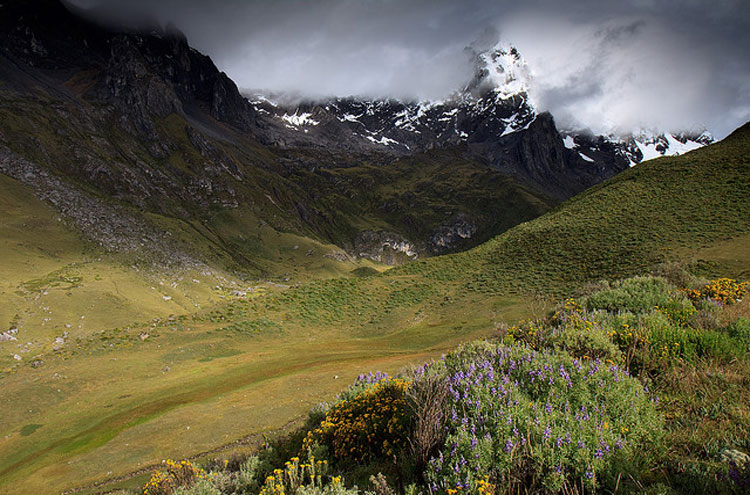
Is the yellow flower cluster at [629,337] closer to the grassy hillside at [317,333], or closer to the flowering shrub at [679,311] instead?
→ the flowering shrub at [679,311]

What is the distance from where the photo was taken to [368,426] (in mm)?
6348

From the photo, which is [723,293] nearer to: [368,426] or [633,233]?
[368,426]

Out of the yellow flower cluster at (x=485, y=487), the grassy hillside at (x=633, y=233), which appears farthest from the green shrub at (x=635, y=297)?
the grassy hillside at (x=633, y=233)

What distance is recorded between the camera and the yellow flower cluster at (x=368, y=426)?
5906 mm

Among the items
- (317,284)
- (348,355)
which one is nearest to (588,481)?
(348,355)

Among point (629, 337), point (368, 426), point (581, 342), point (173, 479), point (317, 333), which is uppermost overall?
point (581, 342)

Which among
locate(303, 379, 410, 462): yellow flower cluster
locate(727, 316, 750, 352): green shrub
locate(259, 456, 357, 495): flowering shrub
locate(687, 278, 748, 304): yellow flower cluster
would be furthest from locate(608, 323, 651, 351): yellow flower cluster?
locate(259, 456, 357, 495): flowering shrub

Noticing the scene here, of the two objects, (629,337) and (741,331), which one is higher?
(629,337)

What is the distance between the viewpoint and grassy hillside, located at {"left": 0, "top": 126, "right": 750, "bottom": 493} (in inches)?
578

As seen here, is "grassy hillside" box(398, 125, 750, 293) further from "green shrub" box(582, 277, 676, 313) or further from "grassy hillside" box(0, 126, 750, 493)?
"green shrub" box(582, 277, 676, 313)

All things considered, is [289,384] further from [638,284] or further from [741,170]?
[741,170]

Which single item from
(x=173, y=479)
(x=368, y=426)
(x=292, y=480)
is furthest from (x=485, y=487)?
(x=173, y=479)

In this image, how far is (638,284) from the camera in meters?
15.1

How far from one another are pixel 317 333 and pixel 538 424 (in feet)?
109
